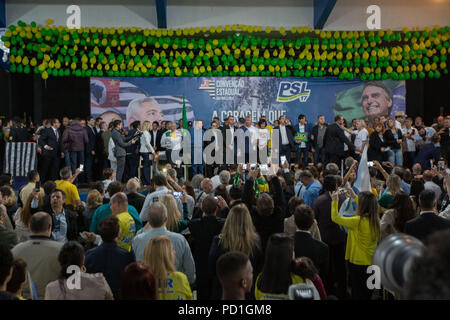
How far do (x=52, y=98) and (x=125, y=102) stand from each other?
90.0 inches

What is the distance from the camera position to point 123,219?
4145 mm

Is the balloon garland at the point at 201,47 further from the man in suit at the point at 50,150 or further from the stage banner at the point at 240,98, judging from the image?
the stage banner at the point at 240,98

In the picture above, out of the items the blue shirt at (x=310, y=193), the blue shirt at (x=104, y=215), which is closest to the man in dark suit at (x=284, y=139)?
the blue shirt at (x=310, y=193)

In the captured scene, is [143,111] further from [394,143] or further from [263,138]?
[394,143]

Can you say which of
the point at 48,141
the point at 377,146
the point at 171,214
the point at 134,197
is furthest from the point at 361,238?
the point at 48,141

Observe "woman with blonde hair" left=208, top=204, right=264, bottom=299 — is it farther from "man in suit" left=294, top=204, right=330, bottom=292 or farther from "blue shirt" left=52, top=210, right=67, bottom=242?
"blue shirt" left=52, top=210, right=67, bottom=242

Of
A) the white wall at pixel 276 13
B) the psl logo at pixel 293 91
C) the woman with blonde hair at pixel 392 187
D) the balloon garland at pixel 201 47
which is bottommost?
the woman with blonde hair at pixel 392 187

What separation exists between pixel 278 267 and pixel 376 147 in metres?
8.44

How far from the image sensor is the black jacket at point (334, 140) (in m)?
11.0

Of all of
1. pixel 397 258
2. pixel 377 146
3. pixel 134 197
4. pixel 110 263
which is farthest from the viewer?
pixel 377 146

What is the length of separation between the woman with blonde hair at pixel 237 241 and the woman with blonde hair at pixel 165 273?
67 centimetres

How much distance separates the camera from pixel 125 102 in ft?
45.8
